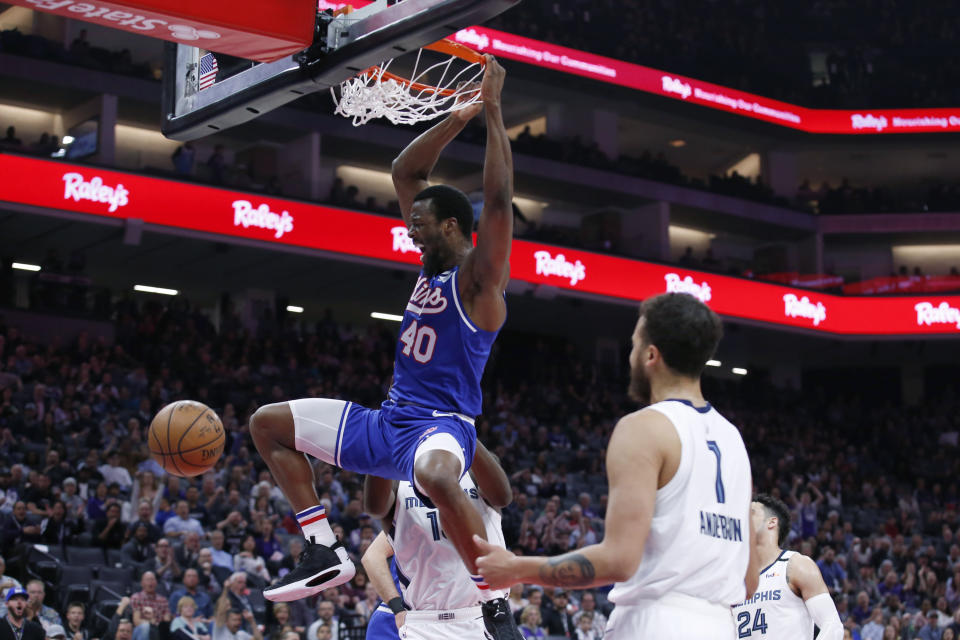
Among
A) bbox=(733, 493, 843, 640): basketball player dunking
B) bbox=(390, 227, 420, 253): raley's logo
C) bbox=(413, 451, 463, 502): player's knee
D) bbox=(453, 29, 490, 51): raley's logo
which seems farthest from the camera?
bbox=(453, 29, 490, 51): raley's logo

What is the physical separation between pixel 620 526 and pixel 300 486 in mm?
2432

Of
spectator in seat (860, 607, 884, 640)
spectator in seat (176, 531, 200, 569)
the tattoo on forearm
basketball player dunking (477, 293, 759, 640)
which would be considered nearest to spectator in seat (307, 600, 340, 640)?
spectator in seat (176, 531, 200, 569)

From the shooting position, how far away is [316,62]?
5957 millimetres

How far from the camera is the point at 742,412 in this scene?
3033 centimetres

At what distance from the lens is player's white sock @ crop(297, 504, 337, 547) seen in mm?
5520

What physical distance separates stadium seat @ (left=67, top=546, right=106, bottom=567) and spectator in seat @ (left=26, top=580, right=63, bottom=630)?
5.00 ft

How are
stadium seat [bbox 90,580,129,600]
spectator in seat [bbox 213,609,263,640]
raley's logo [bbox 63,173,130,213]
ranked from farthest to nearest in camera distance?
1. raley's logo [bbox 63,173,130,213]
2. stadium seat [bbox 90,580,129,600]
3. spectator in seat [bbox 213,609,263,640]

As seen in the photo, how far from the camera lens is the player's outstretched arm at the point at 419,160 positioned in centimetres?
606

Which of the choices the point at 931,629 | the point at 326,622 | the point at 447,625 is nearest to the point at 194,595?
the point at 326,622

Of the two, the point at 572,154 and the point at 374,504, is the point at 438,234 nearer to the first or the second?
the point at 374,504

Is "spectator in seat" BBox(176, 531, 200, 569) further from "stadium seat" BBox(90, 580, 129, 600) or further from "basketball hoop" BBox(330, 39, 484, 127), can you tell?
"basketball hoop" BBox(330, 39, 484, 127)

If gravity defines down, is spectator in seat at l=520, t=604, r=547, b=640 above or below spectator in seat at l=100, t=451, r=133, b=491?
below

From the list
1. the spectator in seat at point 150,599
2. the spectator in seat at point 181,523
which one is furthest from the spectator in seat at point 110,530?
the spectator in seat at point 150,599

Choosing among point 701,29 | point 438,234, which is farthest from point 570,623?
point 701,29
